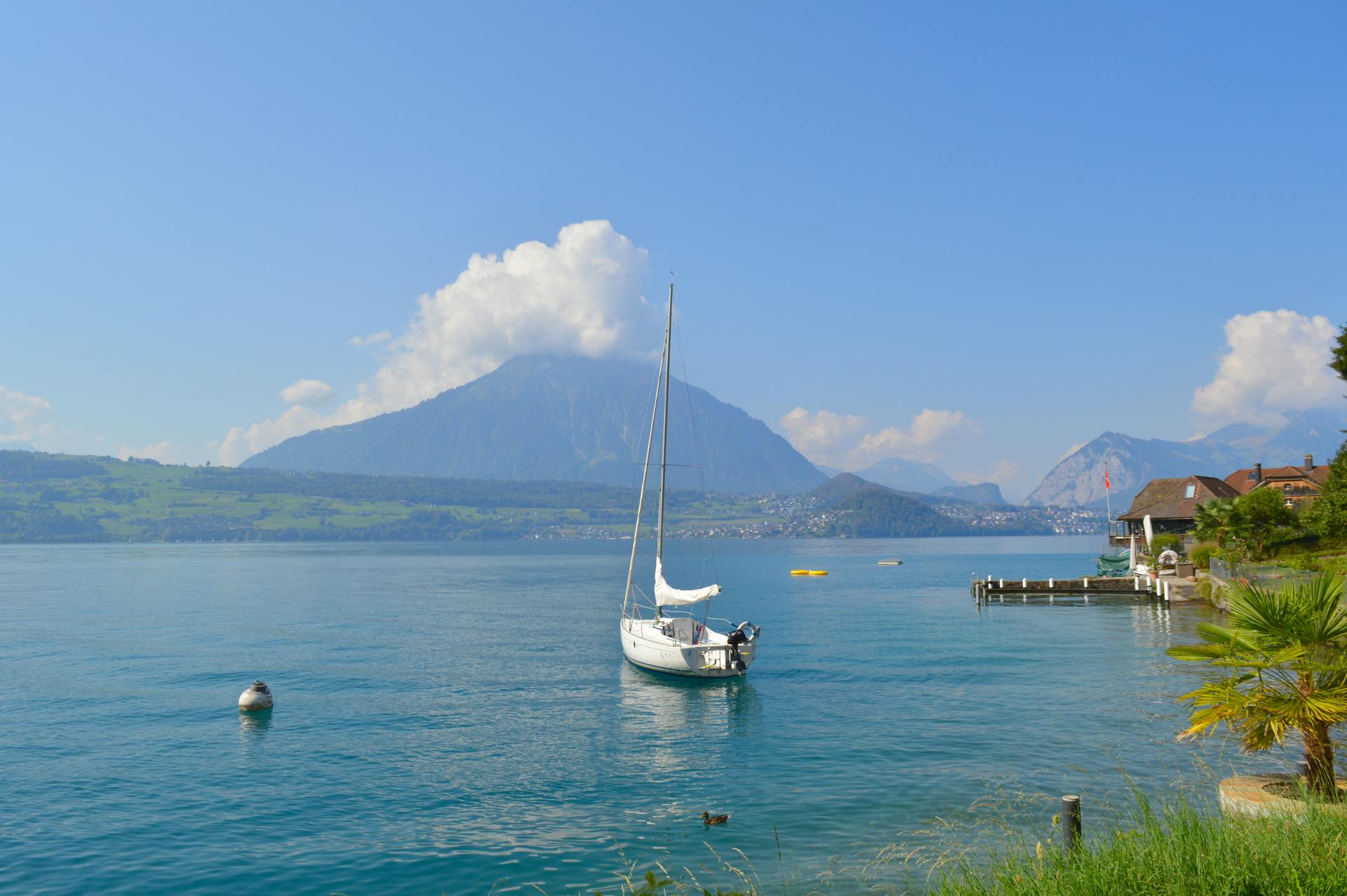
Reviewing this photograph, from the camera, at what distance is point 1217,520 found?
78.9 metres

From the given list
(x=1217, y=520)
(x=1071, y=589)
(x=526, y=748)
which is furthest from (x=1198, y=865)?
(x=1071, y=589)

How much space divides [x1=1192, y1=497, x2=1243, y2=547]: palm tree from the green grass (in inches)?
2837

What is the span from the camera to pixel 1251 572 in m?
50.4

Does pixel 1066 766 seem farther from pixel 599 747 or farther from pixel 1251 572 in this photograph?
pixel 1251 572

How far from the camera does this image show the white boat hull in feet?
139

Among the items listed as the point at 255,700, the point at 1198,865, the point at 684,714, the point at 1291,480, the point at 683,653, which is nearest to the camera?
the point at 1198,865

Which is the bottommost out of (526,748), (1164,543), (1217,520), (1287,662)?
(526,748)

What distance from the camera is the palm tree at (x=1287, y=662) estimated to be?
537 inches

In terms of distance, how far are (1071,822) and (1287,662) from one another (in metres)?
5.71

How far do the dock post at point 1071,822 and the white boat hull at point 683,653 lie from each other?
1227 inches

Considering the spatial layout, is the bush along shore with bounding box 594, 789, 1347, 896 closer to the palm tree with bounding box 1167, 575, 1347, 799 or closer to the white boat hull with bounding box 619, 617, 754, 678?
the palm tree with bounding box 1167, 575, 1347, 799

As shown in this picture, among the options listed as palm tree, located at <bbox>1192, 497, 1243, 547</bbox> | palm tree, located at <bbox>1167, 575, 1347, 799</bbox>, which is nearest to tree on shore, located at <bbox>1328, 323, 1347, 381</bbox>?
palm tree, located at <bbox>1192, 497, 1243, 547</bbox>

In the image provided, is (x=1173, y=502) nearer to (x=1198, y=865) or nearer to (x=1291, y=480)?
(x=1291, y=480)

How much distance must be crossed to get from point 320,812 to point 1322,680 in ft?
73.8
